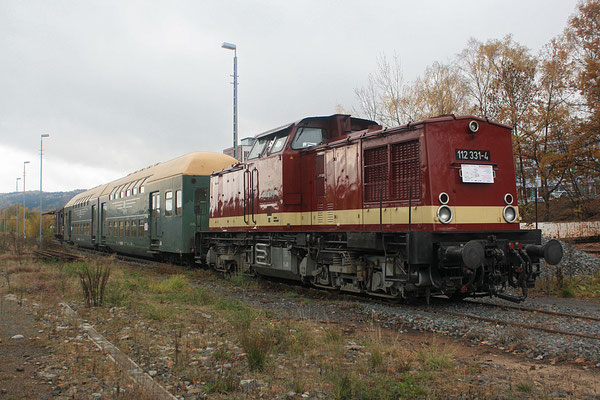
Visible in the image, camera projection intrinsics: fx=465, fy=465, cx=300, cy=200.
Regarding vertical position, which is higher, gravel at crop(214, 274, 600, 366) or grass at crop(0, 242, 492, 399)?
grass at crop(0, 242, 492, 399)

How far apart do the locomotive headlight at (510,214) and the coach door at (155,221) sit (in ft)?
42.0

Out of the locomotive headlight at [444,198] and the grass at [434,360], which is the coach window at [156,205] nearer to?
the locomotive headlight at [444,198]

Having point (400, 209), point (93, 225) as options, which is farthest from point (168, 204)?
point (93, 225)

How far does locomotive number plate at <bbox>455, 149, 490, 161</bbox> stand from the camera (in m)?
8.06

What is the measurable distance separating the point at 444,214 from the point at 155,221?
13001 mm

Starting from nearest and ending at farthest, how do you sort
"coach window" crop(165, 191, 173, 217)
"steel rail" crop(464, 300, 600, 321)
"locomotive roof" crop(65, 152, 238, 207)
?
"steel rail" crop(464, 300, 600, 321) → "locomotive roof" crop(65, 152, 238, 207) → "coach window" crop(165, 191, 173, 217)

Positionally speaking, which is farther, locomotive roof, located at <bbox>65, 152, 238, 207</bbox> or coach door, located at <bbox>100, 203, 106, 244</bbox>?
coach door, located at <bbox>100, 203, 106, 244</bbox>

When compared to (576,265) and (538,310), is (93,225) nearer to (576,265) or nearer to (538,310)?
(576,265)

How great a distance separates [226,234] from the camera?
13.9 m

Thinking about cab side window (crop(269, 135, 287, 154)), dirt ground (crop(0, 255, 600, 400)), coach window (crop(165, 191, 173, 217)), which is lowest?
dirt ground (crop(0, 255, 600, 400))

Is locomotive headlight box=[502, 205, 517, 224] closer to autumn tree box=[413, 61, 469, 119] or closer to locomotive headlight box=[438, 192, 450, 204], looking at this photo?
locomotive headlight box=[438, 192, 450, 204]

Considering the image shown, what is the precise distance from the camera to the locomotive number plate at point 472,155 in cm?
806

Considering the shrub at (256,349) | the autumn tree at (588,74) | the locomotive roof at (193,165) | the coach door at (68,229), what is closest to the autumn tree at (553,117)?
the autumn tree at (588,74)

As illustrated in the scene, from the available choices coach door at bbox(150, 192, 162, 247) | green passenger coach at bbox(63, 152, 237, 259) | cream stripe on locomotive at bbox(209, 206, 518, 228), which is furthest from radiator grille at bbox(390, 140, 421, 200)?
coach door at bbox(150, 192, 162, 247)
